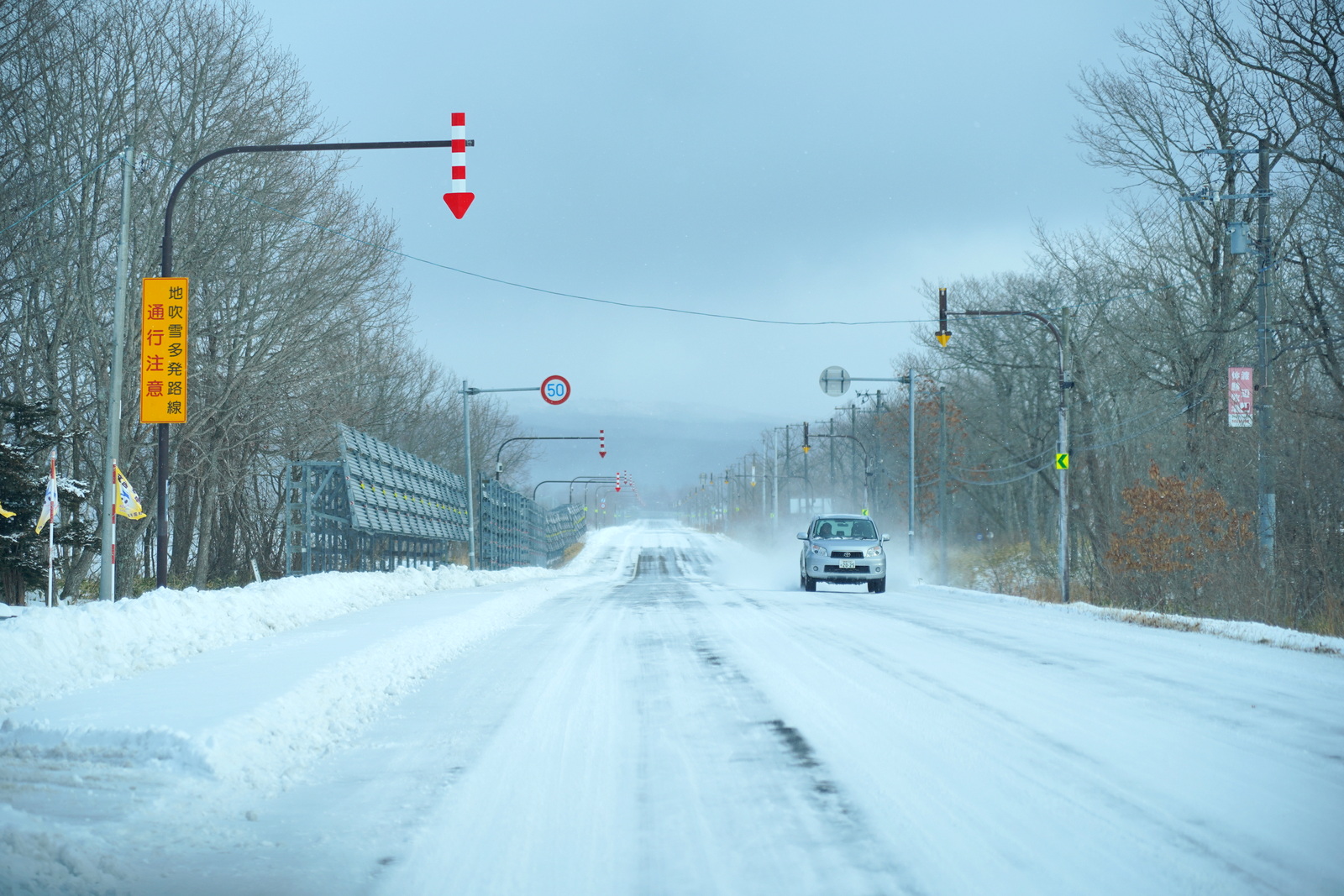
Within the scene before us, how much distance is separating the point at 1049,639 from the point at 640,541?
107 metres

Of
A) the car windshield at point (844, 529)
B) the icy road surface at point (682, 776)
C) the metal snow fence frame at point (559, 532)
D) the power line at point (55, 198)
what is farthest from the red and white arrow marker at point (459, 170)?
the metal snow fence frame at point (559, 532)

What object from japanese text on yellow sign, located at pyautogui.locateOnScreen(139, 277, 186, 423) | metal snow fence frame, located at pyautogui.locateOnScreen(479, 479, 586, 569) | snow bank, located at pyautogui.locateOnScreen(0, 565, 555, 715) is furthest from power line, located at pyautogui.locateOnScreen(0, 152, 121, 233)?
metal snow fence frame, located at pyautogui.locateOnScreen(479, 479, 586, 569)

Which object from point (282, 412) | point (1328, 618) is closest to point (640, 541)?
point (282, 412)

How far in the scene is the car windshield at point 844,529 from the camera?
29969mm

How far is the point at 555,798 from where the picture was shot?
232 inches

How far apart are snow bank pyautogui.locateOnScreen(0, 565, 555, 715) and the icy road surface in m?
0.49

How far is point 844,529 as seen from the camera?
1196 inches

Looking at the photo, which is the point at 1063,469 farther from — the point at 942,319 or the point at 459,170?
the point at 459,170

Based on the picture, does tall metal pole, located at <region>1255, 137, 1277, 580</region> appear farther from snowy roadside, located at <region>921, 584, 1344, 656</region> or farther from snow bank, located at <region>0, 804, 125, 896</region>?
snow bank, located at <region>0, 804, 125, 896</region>

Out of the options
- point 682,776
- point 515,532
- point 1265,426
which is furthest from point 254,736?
point 515,532

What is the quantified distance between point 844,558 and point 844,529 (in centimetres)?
158

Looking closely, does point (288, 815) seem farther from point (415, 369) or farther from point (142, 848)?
point (415, 369)

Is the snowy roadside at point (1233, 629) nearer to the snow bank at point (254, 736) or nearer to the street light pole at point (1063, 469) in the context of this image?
the street light pole at point (1063, 469)

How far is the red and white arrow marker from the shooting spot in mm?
13750
